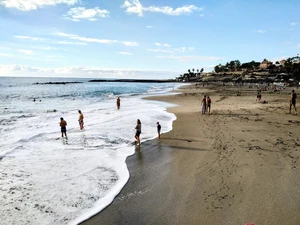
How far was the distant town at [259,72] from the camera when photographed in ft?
302

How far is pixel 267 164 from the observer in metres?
9.64

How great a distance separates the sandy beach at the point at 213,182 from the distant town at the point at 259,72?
7815cm

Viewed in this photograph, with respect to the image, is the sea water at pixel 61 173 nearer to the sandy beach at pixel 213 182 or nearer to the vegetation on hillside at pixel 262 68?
the sandy beach at pixel 213 182

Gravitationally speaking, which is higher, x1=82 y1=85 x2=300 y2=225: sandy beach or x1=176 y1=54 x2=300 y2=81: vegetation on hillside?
x1=176 y1=54 x2=300 y2=81: vegetation on hillside

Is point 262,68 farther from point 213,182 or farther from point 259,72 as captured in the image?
point 213,182

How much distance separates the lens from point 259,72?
4500 inches

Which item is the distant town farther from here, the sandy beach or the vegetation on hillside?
the sandy beach

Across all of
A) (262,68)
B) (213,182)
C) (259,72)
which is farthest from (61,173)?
(262,68)

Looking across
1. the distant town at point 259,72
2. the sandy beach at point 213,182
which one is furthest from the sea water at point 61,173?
the distant town at point 259,72

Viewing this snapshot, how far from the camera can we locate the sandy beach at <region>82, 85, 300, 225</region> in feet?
20.7

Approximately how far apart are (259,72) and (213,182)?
119m

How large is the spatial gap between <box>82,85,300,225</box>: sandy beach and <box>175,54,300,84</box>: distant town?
78.1 m

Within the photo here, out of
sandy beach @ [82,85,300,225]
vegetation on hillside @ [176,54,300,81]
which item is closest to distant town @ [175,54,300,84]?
vegetation on hillside @ [176,54,300,81]

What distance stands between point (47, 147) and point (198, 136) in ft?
28.5
